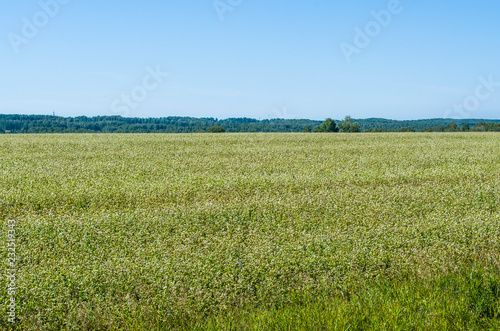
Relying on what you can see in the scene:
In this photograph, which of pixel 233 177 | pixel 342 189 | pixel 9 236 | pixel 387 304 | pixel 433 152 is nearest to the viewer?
pixel 387 304

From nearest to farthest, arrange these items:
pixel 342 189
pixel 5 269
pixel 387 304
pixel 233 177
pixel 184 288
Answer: pixel 387 304 < pixel 184 288 < pixel 5 269 < pixel 342 189 < pixel 233 177

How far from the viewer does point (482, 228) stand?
335 inches

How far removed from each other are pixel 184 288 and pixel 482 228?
20.4ft

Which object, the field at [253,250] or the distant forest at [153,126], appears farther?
the distant forest at [153,126]

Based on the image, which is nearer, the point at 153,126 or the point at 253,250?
the point at 253,250

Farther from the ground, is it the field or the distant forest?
the distant forest

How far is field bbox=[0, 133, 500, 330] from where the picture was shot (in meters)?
5.31

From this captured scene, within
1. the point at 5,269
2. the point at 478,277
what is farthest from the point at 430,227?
the point at 5,269

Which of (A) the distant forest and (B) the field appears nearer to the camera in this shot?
(B) the field

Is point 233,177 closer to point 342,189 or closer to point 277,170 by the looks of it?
point 277,170

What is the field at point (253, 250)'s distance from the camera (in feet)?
17.4

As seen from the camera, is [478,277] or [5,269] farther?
Result: [5,269]

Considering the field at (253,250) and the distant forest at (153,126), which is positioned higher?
the distant forest at (153,126)

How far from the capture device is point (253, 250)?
7.38 m
